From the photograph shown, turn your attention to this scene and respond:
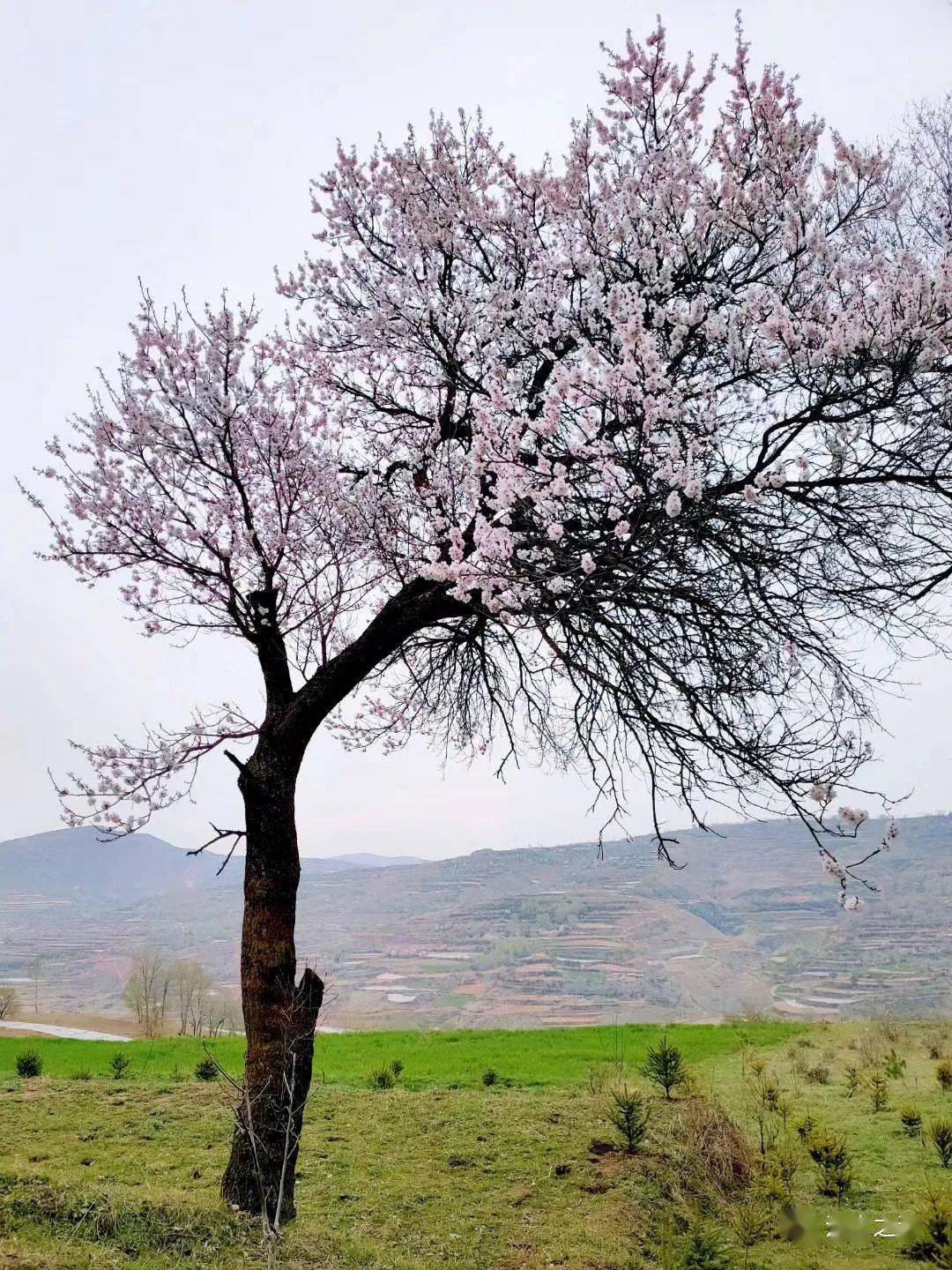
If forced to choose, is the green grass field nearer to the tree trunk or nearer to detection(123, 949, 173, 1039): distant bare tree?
the tree trunk

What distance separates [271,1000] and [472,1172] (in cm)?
215

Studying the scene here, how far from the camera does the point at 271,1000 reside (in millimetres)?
5484

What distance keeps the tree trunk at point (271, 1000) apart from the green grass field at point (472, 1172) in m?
0.31

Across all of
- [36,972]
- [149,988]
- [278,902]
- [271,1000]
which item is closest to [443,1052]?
[271,1000]

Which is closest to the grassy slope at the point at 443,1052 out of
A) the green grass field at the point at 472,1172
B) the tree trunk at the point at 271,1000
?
the green grass field at the point at 472,1172

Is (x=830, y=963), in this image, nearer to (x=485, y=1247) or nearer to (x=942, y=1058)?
(x=942, y=1058)

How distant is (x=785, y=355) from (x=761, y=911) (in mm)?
52886

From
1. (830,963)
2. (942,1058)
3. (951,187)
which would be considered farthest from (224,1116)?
(830,963)

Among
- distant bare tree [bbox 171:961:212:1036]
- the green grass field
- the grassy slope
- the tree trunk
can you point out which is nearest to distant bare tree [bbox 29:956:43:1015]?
distant bare tree [bbox 171:961:212:1036]

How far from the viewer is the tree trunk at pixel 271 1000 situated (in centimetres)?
509

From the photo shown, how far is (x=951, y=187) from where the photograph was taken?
7.96 meters

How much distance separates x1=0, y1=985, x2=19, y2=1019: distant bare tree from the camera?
19.8 m

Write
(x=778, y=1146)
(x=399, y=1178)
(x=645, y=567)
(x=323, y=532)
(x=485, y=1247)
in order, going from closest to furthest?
(x=645, y=567)
(x=485, y=1247)
(x=399, y=1178)
(x=778, y=1146)
(x=323, y=532)

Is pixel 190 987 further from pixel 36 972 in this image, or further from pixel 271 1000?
pixel 271 1000
